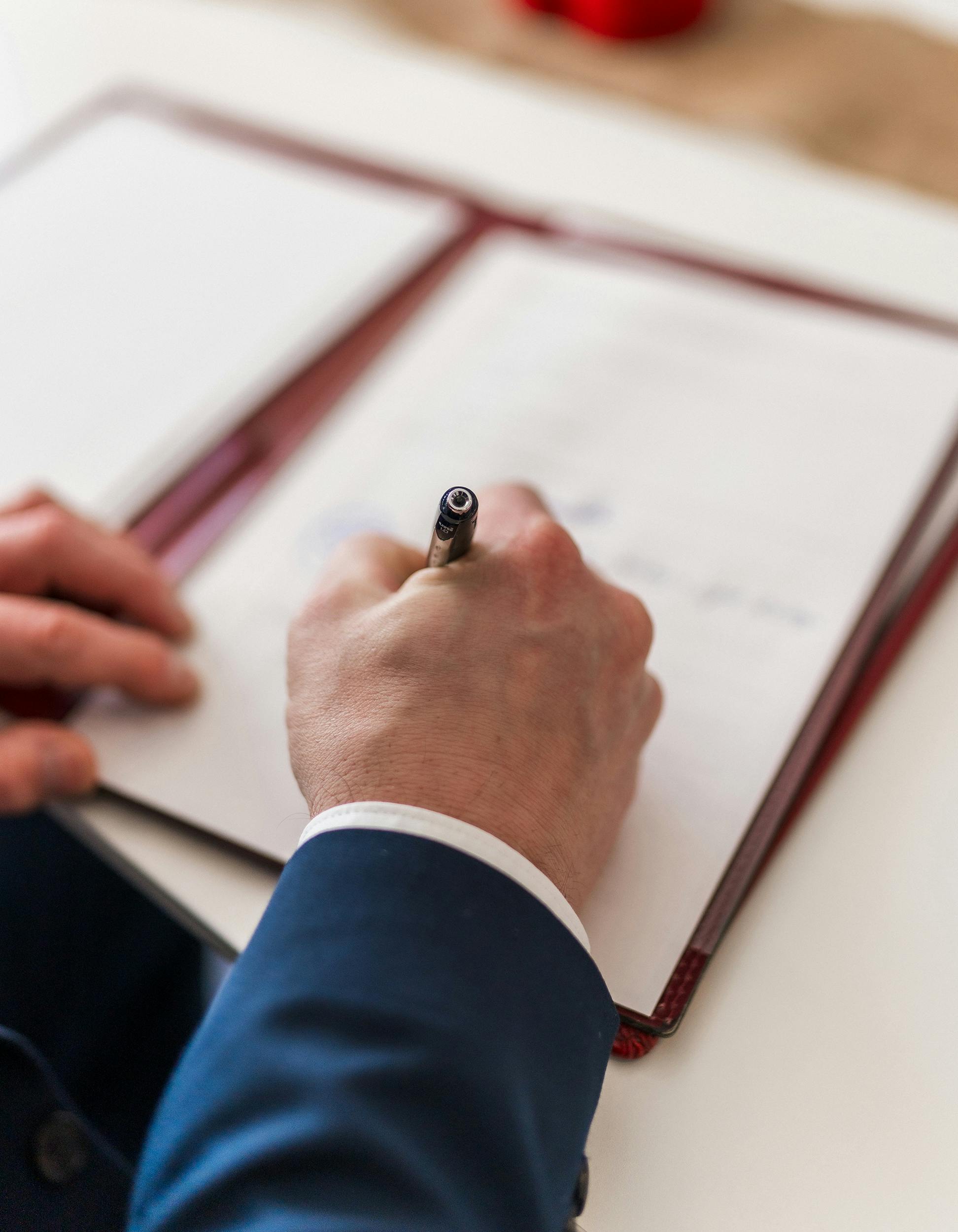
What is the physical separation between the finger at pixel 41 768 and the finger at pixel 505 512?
212mm

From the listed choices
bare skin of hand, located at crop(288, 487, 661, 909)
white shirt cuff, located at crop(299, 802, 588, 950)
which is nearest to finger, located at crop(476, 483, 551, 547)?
bare skin of hand, located at crop(288, 487, 661, 909)

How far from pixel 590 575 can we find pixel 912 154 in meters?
0.66

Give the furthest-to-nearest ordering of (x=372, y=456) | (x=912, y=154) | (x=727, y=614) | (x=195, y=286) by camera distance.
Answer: (x=912, y=154) < (x=195, y=286) < (x=372, y=456) < (x=727, y=614)

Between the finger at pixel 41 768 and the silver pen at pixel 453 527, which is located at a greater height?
the silver pen at pixel 453 527

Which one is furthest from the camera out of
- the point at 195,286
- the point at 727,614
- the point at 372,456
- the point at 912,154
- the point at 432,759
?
the point at 912,154

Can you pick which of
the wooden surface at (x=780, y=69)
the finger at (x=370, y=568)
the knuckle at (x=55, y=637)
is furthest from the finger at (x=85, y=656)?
the wooden surface at (x=780, y=69)

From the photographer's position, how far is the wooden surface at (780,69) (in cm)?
92

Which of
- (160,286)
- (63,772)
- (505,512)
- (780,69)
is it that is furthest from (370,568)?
(780,69)

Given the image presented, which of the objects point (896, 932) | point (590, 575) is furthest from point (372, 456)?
point (896, 932)

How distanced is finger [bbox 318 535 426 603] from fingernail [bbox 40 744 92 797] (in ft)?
0.46

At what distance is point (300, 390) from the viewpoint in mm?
728

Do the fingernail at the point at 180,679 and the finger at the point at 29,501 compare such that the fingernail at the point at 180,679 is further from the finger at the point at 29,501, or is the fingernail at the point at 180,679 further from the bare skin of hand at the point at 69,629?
the finger at the point at 29,501

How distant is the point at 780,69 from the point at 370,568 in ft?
2.53

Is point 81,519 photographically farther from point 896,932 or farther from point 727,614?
point 896,932
